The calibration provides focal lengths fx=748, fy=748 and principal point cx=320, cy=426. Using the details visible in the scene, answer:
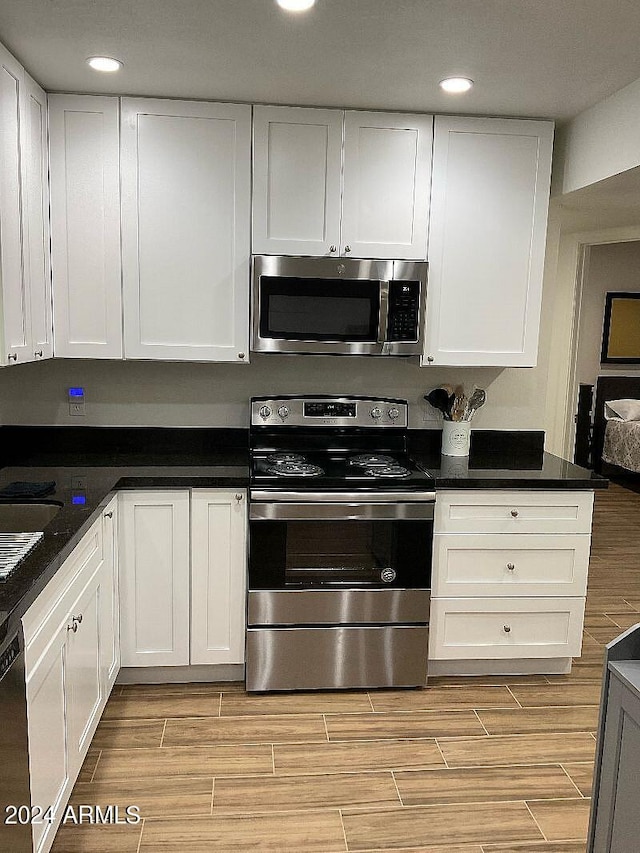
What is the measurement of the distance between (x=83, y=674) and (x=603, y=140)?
275 centimetres

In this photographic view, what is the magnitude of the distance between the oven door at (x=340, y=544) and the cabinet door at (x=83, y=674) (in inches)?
26.9

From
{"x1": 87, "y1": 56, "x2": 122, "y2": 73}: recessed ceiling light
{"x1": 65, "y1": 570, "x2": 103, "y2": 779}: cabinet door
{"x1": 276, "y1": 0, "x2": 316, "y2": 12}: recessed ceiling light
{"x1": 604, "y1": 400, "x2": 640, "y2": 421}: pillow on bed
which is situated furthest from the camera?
{"x1": 604, "y1": 400, "x2": 640, "y2": 421}: pillow on bed

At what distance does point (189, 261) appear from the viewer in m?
3.15

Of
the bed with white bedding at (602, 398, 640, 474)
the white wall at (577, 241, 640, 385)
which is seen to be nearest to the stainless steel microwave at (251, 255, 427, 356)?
the bed with white bedding at (602, 398, 640, 474)

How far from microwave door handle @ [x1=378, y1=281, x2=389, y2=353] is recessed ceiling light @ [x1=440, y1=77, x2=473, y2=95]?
78cm

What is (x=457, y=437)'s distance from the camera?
353cm

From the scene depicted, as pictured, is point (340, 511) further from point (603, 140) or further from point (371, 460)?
point (603, 140)

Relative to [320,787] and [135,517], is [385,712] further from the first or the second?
[135,517]

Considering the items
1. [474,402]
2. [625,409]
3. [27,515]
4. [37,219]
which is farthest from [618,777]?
[625,409]

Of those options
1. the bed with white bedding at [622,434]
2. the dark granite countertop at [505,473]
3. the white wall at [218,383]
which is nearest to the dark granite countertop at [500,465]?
the dark granite countertop at [505,473]

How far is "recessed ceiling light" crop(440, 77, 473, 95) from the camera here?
2736mm

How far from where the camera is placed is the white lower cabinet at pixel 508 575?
3170 millimetres

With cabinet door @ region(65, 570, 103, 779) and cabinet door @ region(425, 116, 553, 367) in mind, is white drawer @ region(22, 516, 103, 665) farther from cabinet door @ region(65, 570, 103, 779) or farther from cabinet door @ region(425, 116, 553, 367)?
cabinet door @ region(425, 116, 553, 367)

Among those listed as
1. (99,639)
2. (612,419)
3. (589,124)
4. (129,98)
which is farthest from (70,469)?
(612,419)
